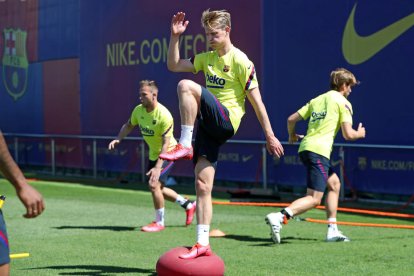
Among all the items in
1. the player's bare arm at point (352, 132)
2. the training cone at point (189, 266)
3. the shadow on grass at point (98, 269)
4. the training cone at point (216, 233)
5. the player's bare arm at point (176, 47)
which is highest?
the player's bare arm at point (176, 47)

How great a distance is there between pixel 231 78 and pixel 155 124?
392cm

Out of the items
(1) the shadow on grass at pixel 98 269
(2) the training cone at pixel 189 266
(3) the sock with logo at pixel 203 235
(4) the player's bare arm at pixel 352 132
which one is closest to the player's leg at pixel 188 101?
(3) the sock with logo at pixel 203 235

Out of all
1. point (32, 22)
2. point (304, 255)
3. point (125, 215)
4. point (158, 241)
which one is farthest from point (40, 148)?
point (304, 255)

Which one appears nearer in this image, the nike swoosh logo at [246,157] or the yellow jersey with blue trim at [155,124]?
the yellow jersey with blue trim at [155,124]

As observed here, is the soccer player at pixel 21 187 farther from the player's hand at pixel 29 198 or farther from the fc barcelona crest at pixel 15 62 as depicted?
the fc barcelona crest at pixel 15 62

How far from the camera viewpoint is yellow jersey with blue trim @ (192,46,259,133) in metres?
7.73

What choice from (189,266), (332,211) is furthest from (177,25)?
(332,211)

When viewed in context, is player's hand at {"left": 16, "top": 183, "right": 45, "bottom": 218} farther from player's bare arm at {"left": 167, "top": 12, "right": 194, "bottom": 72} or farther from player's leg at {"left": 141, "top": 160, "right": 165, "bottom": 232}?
player's leg at {"left": 141, "top": 160, "right": 165, "bottom": 232}

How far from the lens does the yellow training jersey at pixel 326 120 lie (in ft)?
32.3

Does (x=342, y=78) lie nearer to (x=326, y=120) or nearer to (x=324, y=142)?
(x=326, y=120)

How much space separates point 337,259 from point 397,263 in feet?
1.92

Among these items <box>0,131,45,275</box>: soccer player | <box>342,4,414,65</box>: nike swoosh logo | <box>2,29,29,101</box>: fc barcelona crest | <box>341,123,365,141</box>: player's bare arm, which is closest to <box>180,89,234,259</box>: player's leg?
<box>341,123,365,141</box>: player's bare arm

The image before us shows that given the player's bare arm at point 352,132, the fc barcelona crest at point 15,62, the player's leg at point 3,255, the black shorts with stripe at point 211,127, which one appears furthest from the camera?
the fc barcelona crest at point 15,62

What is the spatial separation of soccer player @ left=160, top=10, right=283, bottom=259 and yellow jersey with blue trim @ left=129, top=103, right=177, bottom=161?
142 inches
